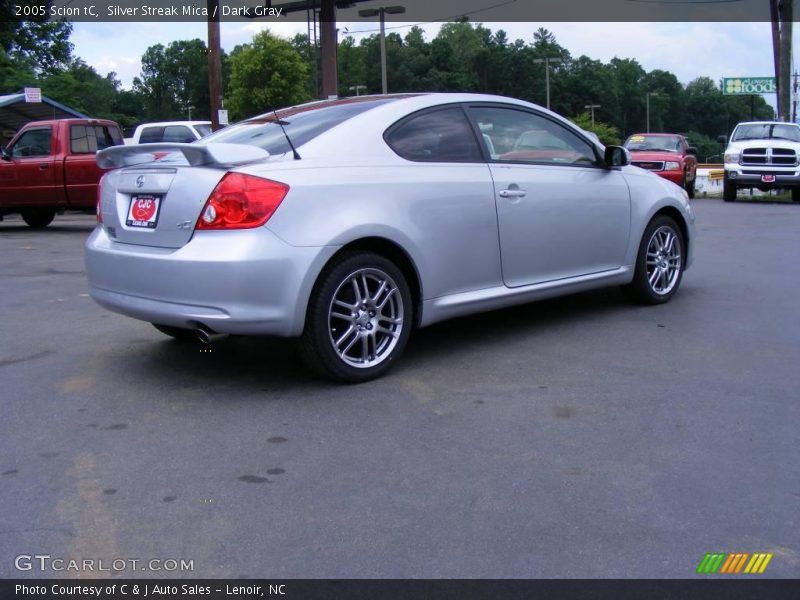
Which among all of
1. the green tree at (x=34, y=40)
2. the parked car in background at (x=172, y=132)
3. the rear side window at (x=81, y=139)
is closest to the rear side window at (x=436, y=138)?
the rear side window at (x=81, y=139)

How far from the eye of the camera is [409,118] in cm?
525

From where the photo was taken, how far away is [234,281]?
14.2ft

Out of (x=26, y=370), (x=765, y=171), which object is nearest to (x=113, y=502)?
(x=26, y=370)

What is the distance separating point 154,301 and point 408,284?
143cm

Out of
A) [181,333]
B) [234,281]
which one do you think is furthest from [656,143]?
[234,281]

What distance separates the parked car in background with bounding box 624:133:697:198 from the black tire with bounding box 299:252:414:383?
57.3ft

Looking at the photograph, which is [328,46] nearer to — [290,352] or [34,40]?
[34,40]

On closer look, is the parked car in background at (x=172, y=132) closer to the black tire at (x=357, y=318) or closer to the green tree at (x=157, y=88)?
the black tire at (x=357, y=318)

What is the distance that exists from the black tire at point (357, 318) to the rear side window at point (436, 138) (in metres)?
0.75

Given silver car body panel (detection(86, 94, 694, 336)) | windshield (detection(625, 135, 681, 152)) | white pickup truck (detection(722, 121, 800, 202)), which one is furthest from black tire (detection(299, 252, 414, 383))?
windshield (detection(625, 135, 681, 152))

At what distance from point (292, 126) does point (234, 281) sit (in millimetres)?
1313

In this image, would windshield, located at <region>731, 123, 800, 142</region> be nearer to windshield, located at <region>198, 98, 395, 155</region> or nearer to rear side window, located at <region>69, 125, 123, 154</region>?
rear side window, located at <region>69, 125, 123, 154</region>
